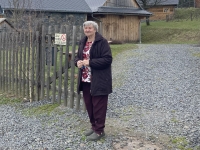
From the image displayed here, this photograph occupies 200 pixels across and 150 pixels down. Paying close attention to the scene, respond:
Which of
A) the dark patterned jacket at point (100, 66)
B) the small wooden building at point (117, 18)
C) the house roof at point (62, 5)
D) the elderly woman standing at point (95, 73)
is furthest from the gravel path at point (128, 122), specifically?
the small wooden building at point (117, 18)

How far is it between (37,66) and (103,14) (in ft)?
66.8

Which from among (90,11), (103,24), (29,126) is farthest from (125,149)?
(103,24)

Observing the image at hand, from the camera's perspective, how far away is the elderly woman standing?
476 cm

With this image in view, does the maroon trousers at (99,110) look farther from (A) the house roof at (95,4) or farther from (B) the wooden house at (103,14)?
(A) the house roof at (95,4)

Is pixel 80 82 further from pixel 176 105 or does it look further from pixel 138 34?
pixel 138 34

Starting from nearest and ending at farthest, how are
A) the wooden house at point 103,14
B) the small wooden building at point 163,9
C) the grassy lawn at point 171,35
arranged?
the wooden house at point 103,14, the grassy lawn at point 171,35, the small wooden building at point 163,9

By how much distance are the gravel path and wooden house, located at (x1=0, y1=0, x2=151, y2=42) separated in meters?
15.8

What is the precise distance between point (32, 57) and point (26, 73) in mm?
703

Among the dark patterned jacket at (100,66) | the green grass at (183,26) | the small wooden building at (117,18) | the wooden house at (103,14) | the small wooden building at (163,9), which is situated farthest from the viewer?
the small wooden building at (163,9)

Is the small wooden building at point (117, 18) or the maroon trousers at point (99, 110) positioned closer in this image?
the maroon trousers at point (99, 110)

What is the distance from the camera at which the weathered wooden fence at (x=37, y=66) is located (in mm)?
6484

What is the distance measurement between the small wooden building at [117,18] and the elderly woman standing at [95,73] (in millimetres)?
21446

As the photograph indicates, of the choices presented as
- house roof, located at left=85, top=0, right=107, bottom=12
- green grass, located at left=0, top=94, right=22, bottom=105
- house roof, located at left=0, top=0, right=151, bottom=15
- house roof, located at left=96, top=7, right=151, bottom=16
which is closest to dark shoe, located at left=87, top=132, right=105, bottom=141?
green grass, located at left=0, top=94, right=22, bottom=105

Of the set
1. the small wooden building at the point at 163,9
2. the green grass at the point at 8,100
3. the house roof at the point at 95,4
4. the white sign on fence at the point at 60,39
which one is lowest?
the green grass at the point at 8,100
